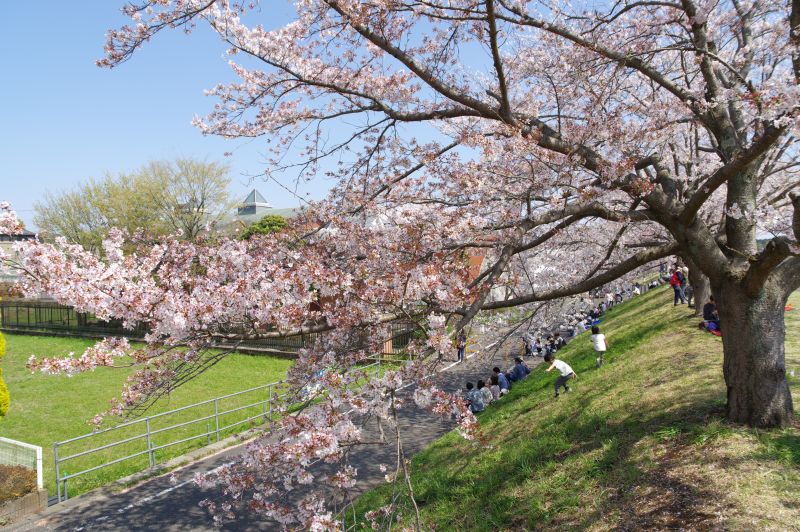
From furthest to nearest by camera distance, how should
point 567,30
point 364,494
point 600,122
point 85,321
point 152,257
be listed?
point 85,321, point 364,494, point 600,122, point 567,30, point 152,257

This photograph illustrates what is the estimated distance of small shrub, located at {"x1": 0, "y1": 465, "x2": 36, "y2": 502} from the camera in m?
8.04

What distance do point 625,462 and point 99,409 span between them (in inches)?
552

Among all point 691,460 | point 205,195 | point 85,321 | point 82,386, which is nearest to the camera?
point 691,460

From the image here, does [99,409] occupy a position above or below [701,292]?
below

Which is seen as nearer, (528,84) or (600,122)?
(600,122)

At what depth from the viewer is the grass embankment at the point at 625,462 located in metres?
4.52

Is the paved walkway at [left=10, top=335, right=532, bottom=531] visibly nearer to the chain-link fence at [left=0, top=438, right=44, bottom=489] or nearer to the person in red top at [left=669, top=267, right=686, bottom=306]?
the chain-link fence at [left=0, top=438, right=44, bottom=489]

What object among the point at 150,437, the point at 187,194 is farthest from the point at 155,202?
the point at 150,437

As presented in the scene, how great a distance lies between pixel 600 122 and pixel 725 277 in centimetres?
237

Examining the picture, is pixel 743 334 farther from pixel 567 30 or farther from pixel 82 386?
pixel 82 386

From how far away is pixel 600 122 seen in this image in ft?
20.8

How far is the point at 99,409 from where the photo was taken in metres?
14.1

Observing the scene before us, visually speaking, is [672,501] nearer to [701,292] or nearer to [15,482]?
[701,292]

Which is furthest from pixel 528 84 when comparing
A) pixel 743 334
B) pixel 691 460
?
pixel 691 460
